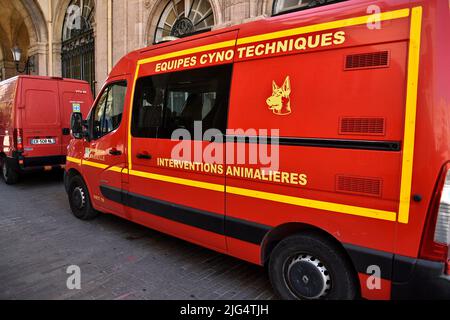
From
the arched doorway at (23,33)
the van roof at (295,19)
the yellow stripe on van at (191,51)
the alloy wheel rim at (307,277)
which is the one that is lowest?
the alloy wheel rim at (307,277)

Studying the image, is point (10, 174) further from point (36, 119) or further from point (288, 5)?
point (288, 5)

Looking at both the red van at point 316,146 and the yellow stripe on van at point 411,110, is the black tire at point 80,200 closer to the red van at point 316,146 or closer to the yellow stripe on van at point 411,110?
the red van at point 316,146

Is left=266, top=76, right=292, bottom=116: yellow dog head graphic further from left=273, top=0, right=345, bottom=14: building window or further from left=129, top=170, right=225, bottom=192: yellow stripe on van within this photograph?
left=273, top=0, right=345, bottom=14: building window

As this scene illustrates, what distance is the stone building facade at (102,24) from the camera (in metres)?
9.07

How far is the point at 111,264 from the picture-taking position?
3.98 m

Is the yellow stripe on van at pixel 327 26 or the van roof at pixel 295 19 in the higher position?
the van roof at pixel 295 19

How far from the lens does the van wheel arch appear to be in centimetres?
269

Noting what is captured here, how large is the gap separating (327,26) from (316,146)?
905mm

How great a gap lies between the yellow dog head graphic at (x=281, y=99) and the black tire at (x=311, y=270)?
101cm

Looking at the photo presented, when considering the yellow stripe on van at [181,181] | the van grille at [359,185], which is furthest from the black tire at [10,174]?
the van grille at [359,185]

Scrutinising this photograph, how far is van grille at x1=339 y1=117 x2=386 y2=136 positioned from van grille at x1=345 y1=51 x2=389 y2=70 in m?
0.36

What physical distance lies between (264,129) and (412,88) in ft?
3.86

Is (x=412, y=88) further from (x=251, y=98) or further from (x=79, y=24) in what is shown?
(x=79, y=24)

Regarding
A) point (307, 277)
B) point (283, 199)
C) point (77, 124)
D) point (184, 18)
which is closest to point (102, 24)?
point (184, 18)
